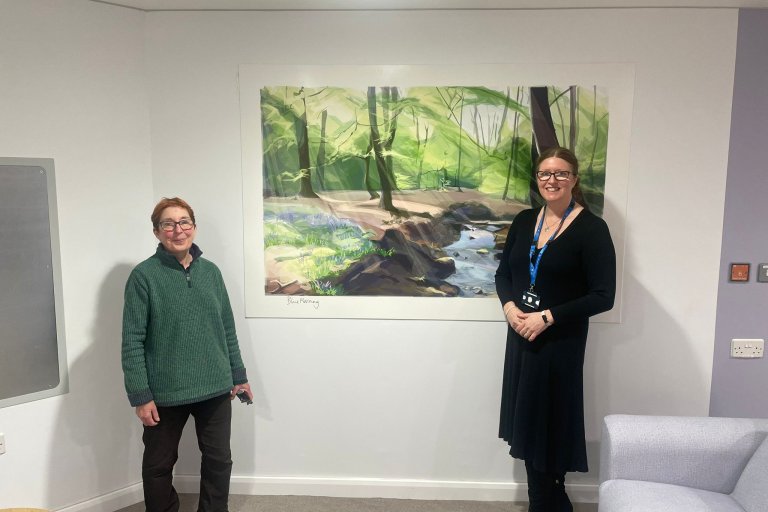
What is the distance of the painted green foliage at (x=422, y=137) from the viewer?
2328 mm

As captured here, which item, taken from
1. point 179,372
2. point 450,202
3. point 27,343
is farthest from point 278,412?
point 450,202

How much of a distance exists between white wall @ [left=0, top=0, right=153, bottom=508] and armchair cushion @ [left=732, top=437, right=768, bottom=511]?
256 centimetres

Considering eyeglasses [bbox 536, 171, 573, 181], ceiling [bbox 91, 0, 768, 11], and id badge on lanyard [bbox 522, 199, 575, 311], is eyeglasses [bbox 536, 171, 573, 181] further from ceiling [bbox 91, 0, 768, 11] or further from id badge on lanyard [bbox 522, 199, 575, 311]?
ceiling [bbox 91, 0, 768, 11]

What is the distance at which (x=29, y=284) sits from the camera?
2172 millimetres

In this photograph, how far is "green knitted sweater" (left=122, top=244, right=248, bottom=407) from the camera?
1.99 meters

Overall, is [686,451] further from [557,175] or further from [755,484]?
[557,175]

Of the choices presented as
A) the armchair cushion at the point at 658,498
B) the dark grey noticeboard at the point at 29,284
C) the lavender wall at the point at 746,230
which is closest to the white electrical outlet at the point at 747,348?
the lavender wall at the point at 746,230

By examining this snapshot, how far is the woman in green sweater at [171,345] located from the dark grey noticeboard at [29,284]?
1.60 ft

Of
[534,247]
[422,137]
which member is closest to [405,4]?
[422,137]

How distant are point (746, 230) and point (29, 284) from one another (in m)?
3.14

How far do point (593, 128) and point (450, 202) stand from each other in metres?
0.71

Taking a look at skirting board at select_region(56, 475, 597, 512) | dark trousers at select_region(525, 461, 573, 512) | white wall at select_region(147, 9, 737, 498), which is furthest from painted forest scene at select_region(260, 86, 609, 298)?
skirting board at select_region(56, 475, 597, 512)

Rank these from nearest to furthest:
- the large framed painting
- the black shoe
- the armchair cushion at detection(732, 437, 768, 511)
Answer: the armchair cushion at detection(732, 437, 768, 511) → the black shoe → the large framed painting

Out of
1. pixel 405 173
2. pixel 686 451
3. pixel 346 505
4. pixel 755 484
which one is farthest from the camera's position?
pixel 346 505
